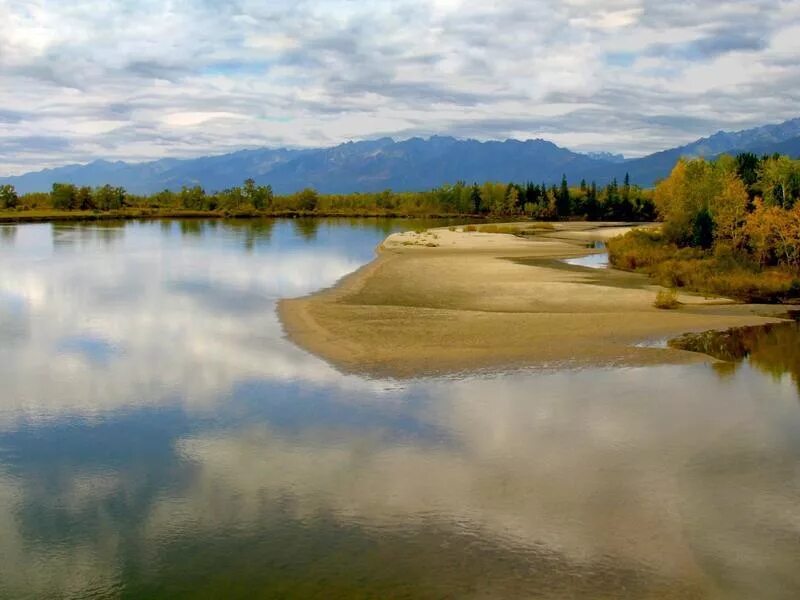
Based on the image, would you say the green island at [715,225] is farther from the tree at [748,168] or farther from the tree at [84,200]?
the tree at [84,200]

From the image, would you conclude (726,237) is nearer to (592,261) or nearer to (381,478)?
(592,261)

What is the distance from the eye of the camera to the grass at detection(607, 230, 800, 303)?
40.8 metres

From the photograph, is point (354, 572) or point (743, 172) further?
point (743, 172)

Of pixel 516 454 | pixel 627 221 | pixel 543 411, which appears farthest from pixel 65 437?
pixel 627 221

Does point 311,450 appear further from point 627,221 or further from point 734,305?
point 627,221

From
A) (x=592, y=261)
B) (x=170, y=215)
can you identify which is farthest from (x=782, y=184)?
(x=170, y=215)

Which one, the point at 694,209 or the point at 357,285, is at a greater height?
the point at 694,209

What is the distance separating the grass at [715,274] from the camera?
4075 centimetres

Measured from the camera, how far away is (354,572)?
11227mm

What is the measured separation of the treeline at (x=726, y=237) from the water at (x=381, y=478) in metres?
18.2

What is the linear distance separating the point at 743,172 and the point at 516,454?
279 ft

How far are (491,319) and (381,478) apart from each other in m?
17.2

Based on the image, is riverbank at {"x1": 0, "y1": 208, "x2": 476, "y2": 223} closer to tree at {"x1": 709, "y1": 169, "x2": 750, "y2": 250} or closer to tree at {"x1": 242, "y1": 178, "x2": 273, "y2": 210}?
tree at {"x1": 242, "y1": 178, "x2": 273, "y2": 210}

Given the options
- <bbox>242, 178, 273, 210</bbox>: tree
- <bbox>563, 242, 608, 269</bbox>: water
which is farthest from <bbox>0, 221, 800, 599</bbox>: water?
<bbox>242, 178, 273, 210</bbox>: tree
